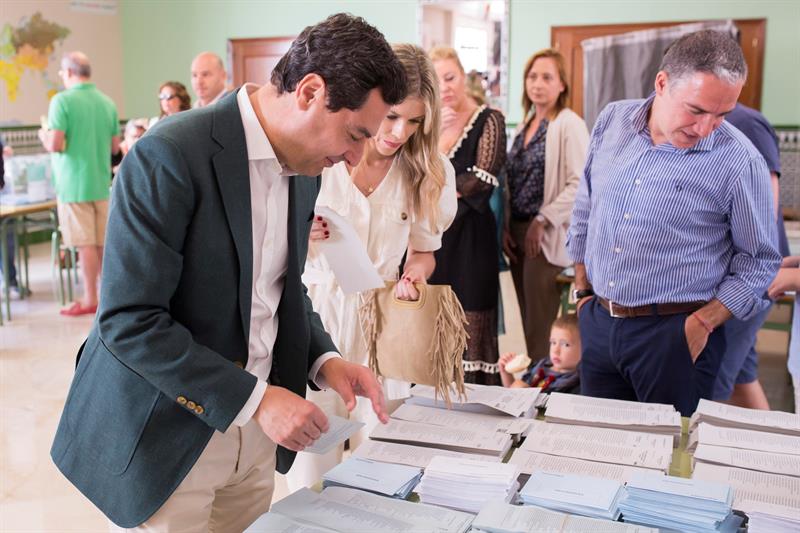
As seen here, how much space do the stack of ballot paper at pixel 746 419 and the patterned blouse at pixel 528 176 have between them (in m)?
2.33

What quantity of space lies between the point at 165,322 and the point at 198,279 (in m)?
0.10

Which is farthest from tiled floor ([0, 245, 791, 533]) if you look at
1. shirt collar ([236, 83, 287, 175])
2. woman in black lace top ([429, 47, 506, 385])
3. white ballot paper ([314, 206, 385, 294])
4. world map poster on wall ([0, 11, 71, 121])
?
world map poster on wall ([0, 11, 71, 121])

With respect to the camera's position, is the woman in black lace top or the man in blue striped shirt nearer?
the man in blue striped shirt

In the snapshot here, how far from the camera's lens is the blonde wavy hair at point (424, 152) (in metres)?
2.30

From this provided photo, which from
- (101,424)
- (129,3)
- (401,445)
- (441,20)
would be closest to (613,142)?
(401,445)

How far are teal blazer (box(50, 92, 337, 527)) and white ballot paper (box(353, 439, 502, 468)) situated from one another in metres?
0.50

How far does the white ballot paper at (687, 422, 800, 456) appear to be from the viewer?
197 cm

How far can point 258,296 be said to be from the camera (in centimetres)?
157

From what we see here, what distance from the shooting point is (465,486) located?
66.4 inches

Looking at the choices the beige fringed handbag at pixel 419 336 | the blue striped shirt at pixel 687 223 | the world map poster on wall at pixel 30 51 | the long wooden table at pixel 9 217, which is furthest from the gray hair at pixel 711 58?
the world map poster on wall at pixel 30 51

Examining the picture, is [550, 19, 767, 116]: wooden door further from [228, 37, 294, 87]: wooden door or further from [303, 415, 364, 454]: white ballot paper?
[303, 415, 364, 454]: white ballot paper

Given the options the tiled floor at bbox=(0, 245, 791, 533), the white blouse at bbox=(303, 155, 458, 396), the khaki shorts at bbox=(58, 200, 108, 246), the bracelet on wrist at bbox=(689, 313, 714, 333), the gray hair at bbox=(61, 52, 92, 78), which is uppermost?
the gray hair at bbox=(61, 52, 92, 78)

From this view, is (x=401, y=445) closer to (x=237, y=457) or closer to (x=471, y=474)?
(x=471, y=474)

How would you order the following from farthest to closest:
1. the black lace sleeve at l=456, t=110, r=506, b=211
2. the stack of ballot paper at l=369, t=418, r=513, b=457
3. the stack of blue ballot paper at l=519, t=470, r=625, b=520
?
the black lace sleeve at l=456, t=110, r=506, b=211
the stack of ballot paper at l=369, t=418, r=513, b=457
the stack of blue ballot paper at l=519, t=470, r=625, b=520
